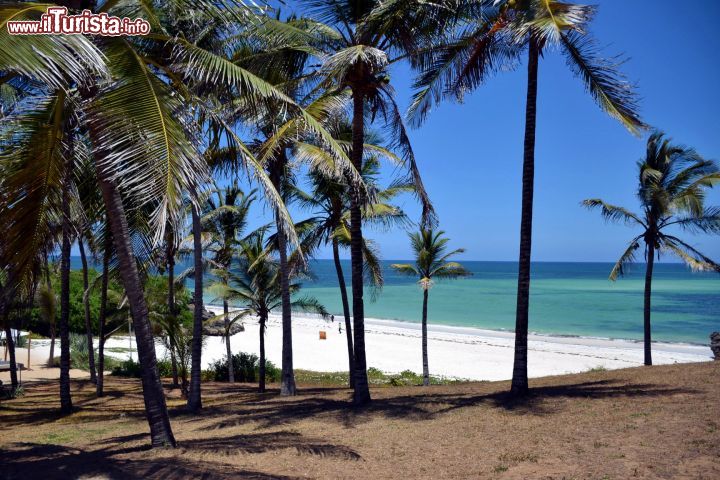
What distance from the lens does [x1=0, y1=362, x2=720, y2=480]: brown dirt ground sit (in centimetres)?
585

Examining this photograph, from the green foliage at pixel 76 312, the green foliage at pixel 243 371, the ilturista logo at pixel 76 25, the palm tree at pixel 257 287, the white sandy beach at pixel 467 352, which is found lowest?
the white sandy beach at pixel 467 352

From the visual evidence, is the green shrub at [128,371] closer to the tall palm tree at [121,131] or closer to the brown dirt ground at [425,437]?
the brown dirt ground at [425,437]

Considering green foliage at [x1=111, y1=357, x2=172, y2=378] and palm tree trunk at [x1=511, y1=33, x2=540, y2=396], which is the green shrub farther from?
palm tree trunk at [x1=511, y1=33, x2=540, y2=396]


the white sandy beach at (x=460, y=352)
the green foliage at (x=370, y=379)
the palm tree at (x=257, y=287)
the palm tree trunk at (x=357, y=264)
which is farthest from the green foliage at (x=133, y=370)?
the palm tree trunk at (x=357, y=264)

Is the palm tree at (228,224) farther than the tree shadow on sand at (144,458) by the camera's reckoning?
Yes

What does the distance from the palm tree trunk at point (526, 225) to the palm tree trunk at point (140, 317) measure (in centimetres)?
610

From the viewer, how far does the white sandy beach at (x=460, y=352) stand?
1040 inches

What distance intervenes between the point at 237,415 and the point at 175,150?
637 centimetres

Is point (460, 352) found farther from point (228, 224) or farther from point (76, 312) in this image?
point (76, 312)

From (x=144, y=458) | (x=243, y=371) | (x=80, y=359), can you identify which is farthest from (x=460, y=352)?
(x=144, y=458)

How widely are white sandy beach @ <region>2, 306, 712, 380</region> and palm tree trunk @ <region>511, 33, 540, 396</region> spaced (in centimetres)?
1364

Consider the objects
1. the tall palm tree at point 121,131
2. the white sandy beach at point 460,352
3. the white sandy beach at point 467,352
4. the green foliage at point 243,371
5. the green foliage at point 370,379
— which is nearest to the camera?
the tall palm tree at point 121,131

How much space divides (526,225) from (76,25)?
25.1 feet

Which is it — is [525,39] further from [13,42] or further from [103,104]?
[13,42]
